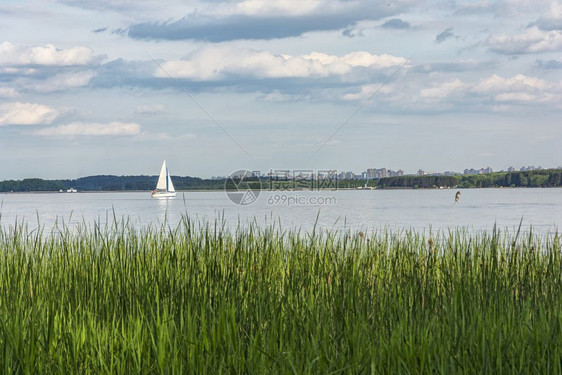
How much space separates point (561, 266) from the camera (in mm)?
6359

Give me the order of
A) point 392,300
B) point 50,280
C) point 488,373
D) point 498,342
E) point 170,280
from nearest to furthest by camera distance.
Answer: point 488,373
point 498,342
point 392,300
point 170,280
point 50,280

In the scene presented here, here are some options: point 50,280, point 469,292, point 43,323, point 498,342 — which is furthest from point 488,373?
point 50,280

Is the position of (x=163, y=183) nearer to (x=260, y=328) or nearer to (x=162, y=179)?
(x=162, y=179)

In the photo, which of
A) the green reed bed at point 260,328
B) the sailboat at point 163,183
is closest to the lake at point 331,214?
the green reed bed at point 260,328

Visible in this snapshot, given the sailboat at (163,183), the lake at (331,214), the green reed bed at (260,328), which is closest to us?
the green reed bed at (260,328)

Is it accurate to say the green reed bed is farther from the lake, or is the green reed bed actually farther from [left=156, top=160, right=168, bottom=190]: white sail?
[left=156, top=160, right=168, bottom=190]: white sail

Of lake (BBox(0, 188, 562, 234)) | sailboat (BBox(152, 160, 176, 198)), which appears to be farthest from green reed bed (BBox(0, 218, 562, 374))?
sailboat (BBox(152, 160, 176, 198))

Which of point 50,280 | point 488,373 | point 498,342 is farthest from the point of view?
point 50,280

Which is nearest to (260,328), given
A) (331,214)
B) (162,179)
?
(331,214)

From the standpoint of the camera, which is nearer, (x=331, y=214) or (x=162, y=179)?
(x=331, y=214)

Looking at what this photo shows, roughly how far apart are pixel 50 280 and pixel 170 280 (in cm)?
149

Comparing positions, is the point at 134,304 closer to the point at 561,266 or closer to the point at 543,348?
the point at 543,348

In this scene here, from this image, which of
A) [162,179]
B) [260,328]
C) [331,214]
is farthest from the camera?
[162,179]

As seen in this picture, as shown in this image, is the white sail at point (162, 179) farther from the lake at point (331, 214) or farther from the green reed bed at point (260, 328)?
the green reed bed at point (260, 328)
